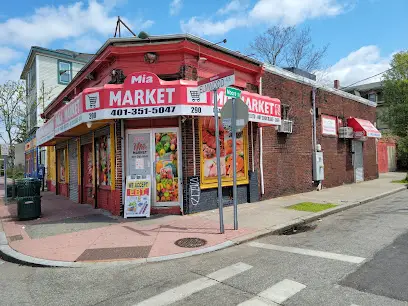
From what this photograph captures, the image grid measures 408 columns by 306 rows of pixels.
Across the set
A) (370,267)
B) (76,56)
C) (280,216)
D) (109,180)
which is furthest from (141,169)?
(76,56)

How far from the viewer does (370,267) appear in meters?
4.79

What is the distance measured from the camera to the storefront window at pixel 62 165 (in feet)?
52.1

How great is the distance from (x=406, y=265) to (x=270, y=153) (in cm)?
738

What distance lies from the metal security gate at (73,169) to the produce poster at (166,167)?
18.1 feet

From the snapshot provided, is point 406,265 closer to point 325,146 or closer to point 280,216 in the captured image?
point 280,216

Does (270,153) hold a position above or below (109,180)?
above

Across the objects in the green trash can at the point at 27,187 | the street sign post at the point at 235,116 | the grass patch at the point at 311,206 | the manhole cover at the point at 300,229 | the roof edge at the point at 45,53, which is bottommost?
the manhole cover at the point at 300,229

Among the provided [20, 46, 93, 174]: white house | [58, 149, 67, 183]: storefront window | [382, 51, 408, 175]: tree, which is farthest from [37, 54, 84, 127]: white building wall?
[382, 51, 408, 175]: tree

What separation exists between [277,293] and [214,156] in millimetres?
6083

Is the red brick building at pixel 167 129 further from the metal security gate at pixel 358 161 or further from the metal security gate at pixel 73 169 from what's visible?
the metal security gate at pixel 358 161

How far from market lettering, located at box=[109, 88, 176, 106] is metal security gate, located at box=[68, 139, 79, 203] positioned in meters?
6.10

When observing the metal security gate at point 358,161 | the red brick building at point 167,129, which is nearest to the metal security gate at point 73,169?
the red brick building at point 167,129

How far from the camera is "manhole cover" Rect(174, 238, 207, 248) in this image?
6292 millimetres

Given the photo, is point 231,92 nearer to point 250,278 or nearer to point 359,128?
point 250,278
